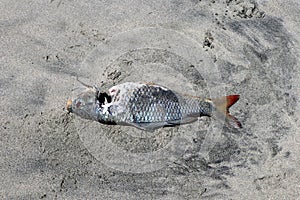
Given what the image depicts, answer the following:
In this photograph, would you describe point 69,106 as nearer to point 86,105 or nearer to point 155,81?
point 86,105

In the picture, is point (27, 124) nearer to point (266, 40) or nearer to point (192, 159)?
point (192, 159)

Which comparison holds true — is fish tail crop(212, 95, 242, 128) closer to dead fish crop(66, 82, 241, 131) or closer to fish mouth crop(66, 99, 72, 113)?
dead fish crop(66, 82, 241, 131)

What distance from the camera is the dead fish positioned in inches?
172

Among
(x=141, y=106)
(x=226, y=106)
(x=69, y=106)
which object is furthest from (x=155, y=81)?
(x=69, y=106)

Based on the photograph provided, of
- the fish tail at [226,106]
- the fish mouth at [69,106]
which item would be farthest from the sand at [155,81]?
the fish mouth at [69,106]

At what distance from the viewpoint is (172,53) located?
5.30m

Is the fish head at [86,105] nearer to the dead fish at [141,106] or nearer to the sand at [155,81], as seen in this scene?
the dead fish at [141,106]

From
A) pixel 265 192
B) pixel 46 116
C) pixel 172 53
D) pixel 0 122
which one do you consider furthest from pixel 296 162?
pixel 0 122

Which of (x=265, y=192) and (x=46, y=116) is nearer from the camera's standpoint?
(x=265, y=192)

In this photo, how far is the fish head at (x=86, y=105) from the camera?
4.44 metres

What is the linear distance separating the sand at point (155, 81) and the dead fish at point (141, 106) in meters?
0.34

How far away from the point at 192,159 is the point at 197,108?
0.61 m

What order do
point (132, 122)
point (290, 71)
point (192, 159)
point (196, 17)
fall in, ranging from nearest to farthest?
point (132, 122) → point (192, 159) → point (290, 71) → point (196, 17)

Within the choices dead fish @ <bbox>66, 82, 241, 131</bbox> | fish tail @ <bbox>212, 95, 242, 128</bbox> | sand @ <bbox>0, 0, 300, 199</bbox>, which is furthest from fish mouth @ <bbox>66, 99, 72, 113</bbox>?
fish tail @ <bbox>212, 95, 242, 128</bbox>
